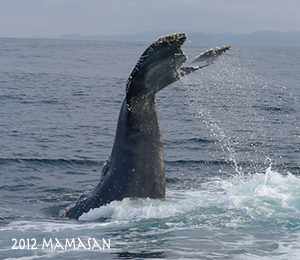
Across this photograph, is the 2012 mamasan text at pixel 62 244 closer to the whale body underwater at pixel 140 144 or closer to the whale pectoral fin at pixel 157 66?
the whale body underwater at pixel 140 144

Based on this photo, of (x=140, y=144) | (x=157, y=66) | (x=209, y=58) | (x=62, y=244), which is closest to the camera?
(x=157, y=66)

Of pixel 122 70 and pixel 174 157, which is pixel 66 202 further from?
pixel 122 70

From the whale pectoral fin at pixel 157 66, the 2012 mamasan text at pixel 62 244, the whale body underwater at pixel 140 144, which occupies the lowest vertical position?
the 2012 mamasan text at pixel 62 244

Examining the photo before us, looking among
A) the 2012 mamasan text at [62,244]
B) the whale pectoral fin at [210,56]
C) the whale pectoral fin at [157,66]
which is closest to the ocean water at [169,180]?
the 2012 mamasan text at [62,244]

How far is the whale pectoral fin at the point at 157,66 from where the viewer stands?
563 cm

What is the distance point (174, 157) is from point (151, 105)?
6529mm

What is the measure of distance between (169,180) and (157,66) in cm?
485

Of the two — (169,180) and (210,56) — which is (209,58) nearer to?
(210,56)

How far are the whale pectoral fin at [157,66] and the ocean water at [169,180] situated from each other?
1.67 metres

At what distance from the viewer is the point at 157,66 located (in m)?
5.96

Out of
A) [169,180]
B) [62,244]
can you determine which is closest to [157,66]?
[62,244]

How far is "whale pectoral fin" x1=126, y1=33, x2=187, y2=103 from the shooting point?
5633mm

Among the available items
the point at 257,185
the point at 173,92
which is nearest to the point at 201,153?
the point at 257,185

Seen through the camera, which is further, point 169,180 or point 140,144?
point 169,180
